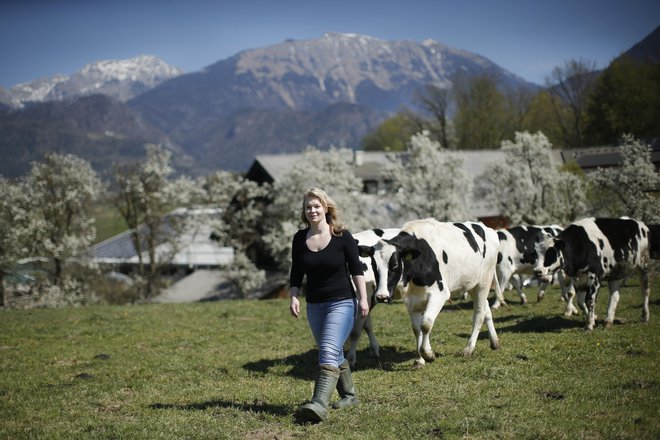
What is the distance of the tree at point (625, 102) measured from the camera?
75.1m

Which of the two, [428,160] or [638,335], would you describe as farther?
[428,160]

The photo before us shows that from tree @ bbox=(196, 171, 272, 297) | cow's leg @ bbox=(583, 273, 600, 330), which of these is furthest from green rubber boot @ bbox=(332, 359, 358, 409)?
tree @ bbox=(196, 171, 272, 297)

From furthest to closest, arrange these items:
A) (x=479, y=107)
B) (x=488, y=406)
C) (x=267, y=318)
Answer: (x=479, y=107) < (x=267, y=318) < (x=488, y=406)

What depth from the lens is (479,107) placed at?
9156 cm

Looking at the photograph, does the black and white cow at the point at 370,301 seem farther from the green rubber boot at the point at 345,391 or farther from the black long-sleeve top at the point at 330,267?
the black long-sleeve top at the point at 330,267

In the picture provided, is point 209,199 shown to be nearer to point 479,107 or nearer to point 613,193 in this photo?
point 613,193

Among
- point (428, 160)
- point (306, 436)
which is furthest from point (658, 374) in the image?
point (428, 160)

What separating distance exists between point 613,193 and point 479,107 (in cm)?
5459

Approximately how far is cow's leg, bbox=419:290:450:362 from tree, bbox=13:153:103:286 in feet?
122

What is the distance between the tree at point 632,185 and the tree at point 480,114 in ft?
161

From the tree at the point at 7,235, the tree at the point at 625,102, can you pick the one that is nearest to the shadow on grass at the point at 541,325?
the tree at the point at 7,235

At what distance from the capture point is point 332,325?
7.42 metres

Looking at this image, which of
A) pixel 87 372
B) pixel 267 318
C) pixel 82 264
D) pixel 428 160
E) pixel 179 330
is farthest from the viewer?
pixel 428 160

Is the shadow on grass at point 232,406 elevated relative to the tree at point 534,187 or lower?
lower
